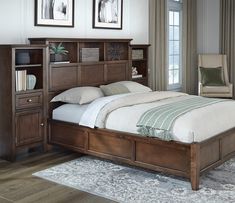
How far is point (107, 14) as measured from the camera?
6.10 metres

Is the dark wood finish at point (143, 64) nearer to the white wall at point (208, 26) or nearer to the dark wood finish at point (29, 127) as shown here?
the dark wood finish at point (29, 127)

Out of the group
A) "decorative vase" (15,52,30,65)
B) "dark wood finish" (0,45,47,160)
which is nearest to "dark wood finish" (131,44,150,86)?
"dark wood finish" (0,45,47,160)

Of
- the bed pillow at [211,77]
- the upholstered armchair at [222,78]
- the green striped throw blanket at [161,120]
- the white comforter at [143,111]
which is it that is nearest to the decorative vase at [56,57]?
the white comforter at [143,111]

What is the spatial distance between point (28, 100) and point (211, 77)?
4222mm

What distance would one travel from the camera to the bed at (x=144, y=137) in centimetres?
365

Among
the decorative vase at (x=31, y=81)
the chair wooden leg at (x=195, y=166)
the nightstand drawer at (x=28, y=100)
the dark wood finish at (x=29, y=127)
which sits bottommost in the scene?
the chair wooden leg at (x=195, y=166)

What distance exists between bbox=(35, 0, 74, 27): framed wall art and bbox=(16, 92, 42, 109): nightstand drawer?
990 millimetres

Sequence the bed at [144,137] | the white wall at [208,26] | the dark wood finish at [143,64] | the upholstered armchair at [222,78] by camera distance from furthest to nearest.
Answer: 1. the white wall at [208,26]
2. the upholstered armchair at [222,78]
3. the dark wood finish at [143,64]
4. the bed at [144,137]

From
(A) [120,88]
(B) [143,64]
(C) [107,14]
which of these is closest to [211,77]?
(B) [143,64]

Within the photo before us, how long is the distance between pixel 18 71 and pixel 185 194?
2.35 meters

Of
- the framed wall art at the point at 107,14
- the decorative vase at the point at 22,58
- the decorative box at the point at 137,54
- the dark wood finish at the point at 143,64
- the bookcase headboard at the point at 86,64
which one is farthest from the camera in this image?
the dark wood finish at the point at 143,64

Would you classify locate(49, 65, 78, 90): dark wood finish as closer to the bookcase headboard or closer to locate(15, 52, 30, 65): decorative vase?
the bookcase headboard

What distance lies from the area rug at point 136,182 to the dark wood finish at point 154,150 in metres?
0.12

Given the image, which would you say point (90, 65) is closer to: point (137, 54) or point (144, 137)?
point (137, 54)
